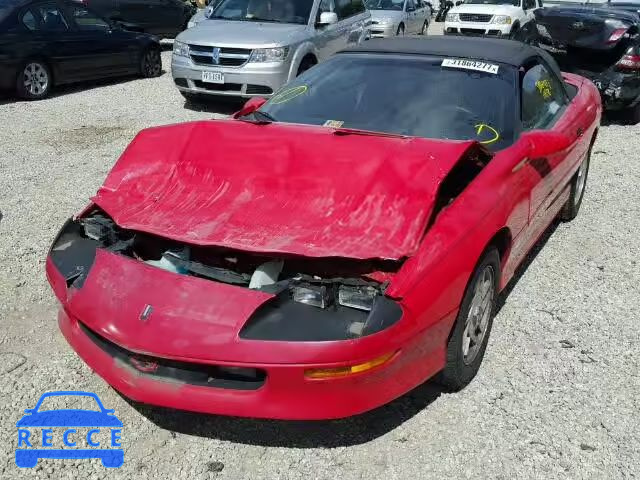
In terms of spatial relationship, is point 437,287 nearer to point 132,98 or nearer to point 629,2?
point 132,98

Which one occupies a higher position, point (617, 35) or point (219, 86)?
point (617, 35)

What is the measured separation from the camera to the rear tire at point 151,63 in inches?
431

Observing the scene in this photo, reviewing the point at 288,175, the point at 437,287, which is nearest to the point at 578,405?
the point at 437,287

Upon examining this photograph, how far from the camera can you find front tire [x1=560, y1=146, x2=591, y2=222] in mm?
4875

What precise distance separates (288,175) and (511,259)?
1260 mm

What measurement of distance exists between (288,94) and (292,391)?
2378 millimetres

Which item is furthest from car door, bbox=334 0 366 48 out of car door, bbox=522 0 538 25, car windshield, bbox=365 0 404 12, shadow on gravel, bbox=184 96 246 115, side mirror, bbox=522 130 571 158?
side mirror, bbox=522 130 571 158

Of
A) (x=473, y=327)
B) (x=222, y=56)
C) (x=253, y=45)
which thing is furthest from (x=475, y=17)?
(x=473, y=327)

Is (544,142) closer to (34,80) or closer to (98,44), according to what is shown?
(34,80)

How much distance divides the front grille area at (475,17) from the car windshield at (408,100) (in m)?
11.4

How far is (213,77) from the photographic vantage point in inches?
324

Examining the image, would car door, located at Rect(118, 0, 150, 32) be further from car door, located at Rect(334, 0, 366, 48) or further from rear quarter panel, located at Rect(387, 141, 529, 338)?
rear quarter panel, located at Rect(387, 141, 529, 338)

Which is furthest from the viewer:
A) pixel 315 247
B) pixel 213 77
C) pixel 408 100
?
pixel 213 77

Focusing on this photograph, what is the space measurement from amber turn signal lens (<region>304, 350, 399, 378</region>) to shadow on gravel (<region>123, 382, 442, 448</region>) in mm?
525
